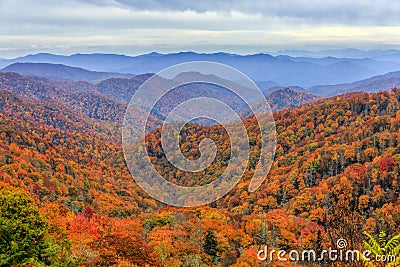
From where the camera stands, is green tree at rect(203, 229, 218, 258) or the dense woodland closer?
the dense woodland

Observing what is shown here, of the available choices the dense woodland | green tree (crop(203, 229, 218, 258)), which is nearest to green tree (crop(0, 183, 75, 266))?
the dense woodland

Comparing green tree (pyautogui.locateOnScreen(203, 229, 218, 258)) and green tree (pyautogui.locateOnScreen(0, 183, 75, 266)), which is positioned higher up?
green tree (pyautogui.locateOnScreen(0, 183, 75, 266))

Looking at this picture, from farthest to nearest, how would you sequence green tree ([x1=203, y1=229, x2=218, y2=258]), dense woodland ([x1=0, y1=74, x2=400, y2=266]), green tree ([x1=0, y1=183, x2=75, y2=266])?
green tree ([x1=203, y1=229, x2=218, y2=258])
dense woodland ([x1=0, y1=74, x2=400, y2=266])
green tree ([x1=0, y1=183, x2=75, y2=266])

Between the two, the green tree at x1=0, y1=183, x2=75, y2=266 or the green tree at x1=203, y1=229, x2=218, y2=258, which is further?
the green tree at x1=203, y1=229, x2=218, y2=258

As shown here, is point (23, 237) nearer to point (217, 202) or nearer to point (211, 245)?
point (211, 245)

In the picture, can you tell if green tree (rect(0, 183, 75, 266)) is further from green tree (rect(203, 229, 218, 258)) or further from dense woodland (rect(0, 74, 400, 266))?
green tree (rect(203, 229, 218, 258))

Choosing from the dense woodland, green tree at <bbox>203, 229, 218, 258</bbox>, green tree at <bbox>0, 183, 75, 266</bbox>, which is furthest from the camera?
green tree at <bbox>203, 229, 218, 258</bbox>

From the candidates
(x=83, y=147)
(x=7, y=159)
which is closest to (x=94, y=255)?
(x=7, y=159)

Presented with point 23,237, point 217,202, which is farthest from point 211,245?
point 217,202
